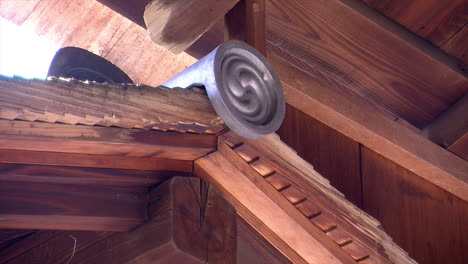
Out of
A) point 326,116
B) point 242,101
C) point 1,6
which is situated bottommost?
point 1,6

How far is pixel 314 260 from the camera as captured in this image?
270 centimetres

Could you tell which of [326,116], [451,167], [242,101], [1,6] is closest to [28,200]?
[242,101]

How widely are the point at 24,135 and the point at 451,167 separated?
1551 mm

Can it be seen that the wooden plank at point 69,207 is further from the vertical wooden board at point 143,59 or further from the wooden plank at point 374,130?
the vertical wooden board at point 143,59

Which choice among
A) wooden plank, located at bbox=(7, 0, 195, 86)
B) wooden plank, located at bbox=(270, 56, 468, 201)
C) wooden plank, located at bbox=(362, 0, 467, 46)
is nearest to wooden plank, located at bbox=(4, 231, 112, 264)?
wooden plank, located at bbox=(270, 56, 468, 201)

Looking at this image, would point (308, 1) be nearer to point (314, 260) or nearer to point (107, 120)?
point (314, 260)

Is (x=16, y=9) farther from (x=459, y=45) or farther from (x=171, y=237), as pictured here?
(x=171, y=237)

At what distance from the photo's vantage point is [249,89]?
2324 mm

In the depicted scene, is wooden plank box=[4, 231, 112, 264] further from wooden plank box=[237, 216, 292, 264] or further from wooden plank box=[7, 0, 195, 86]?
wooden plank box=[7, 0, 195, 86]

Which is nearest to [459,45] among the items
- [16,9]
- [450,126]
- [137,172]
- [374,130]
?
[450,126]

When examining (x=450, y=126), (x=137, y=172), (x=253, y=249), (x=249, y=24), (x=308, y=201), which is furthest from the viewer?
(x=450, y=126)

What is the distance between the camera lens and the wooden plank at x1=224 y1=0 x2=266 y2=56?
2.70m

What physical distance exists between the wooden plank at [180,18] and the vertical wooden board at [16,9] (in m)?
1.29

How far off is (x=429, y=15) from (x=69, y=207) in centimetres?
136
